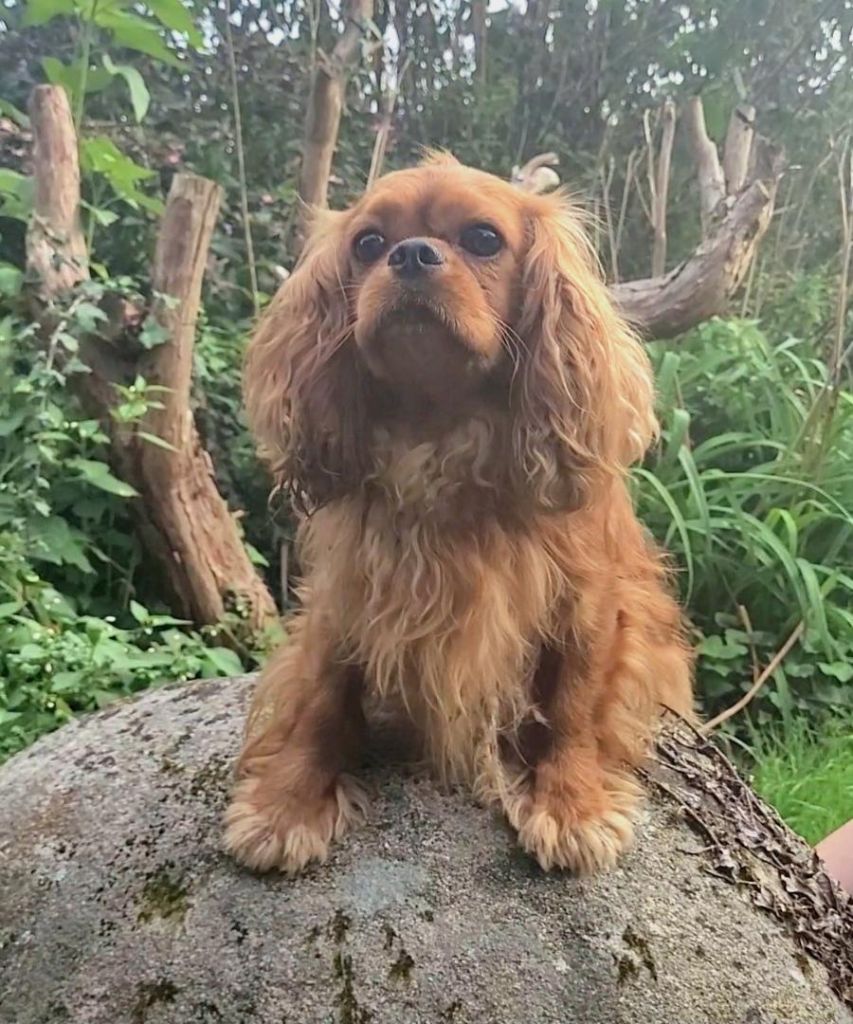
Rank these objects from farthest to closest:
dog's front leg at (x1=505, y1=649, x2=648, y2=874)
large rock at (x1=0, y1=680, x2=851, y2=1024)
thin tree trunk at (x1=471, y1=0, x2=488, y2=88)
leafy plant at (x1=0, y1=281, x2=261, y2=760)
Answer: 1. thin tree trunk at (x1=471, y1=0, x2=488, y2=88)
2. leafy plant at (x1=0, y1=281, x2=261, y2=760)
3. dog's front leg at (x1=505, y1=649, x2=648, y2=874)
4. large rock at (x1=0, y1=680, x2=851, y2=1024)

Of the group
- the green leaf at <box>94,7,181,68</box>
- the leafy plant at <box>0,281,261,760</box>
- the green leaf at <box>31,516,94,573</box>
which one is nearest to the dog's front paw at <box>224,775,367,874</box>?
the leafy plant at <box>0,281,261,760</box>

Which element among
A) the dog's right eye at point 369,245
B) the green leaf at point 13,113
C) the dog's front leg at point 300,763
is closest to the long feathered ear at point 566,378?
the dog's right eye at point 369,245

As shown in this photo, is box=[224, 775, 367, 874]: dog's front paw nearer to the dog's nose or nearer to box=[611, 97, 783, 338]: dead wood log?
the dog's nose

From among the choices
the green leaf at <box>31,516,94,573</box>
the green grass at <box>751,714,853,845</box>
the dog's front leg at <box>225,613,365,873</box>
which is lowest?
the green grass at <box>751,714,853,845</box>

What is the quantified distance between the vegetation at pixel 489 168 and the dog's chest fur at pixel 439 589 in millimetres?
1298

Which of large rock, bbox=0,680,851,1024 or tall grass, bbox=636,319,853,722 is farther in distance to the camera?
tall grass, bbox=636,319,853,722

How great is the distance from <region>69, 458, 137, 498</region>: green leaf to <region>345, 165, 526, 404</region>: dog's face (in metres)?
1.63

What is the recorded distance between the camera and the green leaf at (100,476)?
3.21 m

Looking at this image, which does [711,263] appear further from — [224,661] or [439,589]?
[439,589]

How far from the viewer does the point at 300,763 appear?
73.2 inches

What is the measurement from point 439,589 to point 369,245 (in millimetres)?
519

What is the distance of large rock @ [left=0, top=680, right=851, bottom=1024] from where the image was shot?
1683mm

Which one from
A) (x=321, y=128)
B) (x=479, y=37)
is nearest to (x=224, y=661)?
(x=321, y=128)

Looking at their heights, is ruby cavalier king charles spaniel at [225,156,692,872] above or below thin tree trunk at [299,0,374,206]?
below
